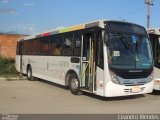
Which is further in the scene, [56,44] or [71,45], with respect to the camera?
[56,44]

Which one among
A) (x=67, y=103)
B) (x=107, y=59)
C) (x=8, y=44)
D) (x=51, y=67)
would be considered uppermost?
(x=8, y=44)

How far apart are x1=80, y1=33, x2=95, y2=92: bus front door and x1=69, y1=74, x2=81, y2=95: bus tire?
0.41 meters

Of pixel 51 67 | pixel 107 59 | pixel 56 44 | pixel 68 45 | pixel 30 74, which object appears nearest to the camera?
pixel 107 59

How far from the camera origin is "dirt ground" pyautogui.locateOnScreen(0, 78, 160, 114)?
35.8ft

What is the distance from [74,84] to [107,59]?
2737 mm

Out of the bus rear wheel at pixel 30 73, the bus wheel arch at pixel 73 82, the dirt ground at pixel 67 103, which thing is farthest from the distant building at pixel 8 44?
Result: the bus wheel arch at pixel 73 82

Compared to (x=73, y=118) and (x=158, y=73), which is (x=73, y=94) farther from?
(x=73, y=118)

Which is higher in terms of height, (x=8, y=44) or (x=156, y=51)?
(x=8, y=44)

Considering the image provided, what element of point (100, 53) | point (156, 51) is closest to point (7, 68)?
point (156, 51)

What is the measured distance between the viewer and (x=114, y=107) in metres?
11.6

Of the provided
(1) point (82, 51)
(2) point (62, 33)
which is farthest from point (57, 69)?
(1) point (82, 51)

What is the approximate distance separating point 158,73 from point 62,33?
186 inches

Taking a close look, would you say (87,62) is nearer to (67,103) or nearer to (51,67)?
(67,103)

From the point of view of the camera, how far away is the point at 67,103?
12.3 metres
